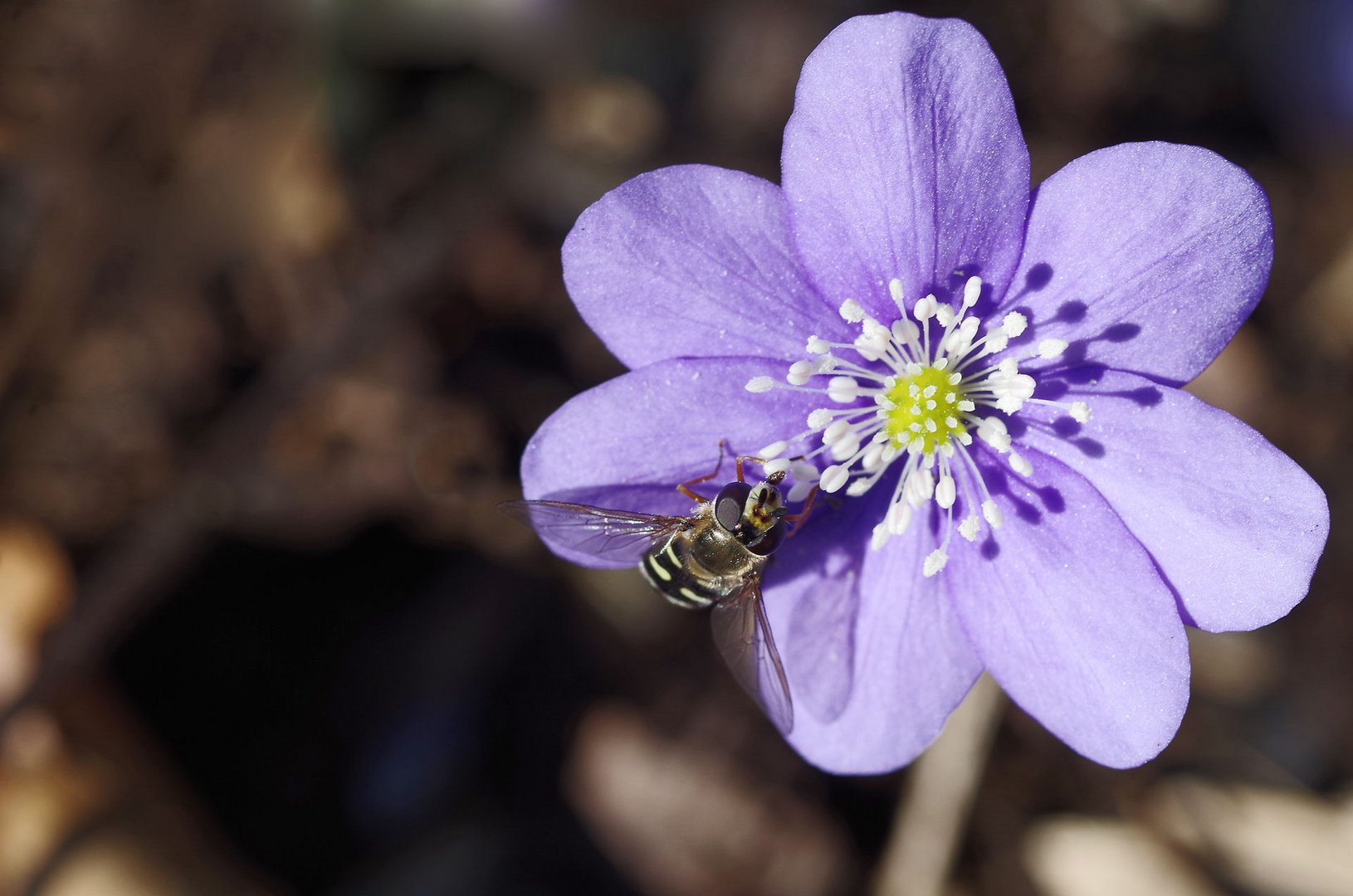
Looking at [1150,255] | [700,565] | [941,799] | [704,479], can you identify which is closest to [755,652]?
[700,565]

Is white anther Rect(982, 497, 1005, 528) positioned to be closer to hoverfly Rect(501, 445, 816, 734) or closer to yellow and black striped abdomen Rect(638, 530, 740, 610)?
hoverfly Rect(501, 445, 816, 734)

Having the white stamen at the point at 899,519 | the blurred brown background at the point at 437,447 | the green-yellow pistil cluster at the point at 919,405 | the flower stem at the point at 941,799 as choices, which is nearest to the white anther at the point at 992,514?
the green-yellow pistil cluster at the point at 919,405

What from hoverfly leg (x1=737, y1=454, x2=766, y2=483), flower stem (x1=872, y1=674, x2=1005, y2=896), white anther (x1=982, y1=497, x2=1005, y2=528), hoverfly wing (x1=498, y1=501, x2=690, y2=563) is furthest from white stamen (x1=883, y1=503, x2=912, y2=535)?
flower stem (x1=872, y1=674, x2=1005, y2=896)

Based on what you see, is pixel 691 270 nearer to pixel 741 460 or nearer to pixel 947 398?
pixel 741 460

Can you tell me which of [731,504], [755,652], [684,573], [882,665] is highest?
[731,504]

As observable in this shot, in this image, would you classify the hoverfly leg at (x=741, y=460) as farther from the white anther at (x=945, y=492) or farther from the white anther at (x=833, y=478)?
the white anther at (x=945, y=492)

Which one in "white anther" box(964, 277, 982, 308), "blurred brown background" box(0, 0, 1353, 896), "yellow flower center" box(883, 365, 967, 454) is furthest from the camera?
"blurred brown background" box(0, 0, 1353, 896)

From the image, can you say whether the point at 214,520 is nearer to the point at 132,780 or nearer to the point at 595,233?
the point at 132,780
